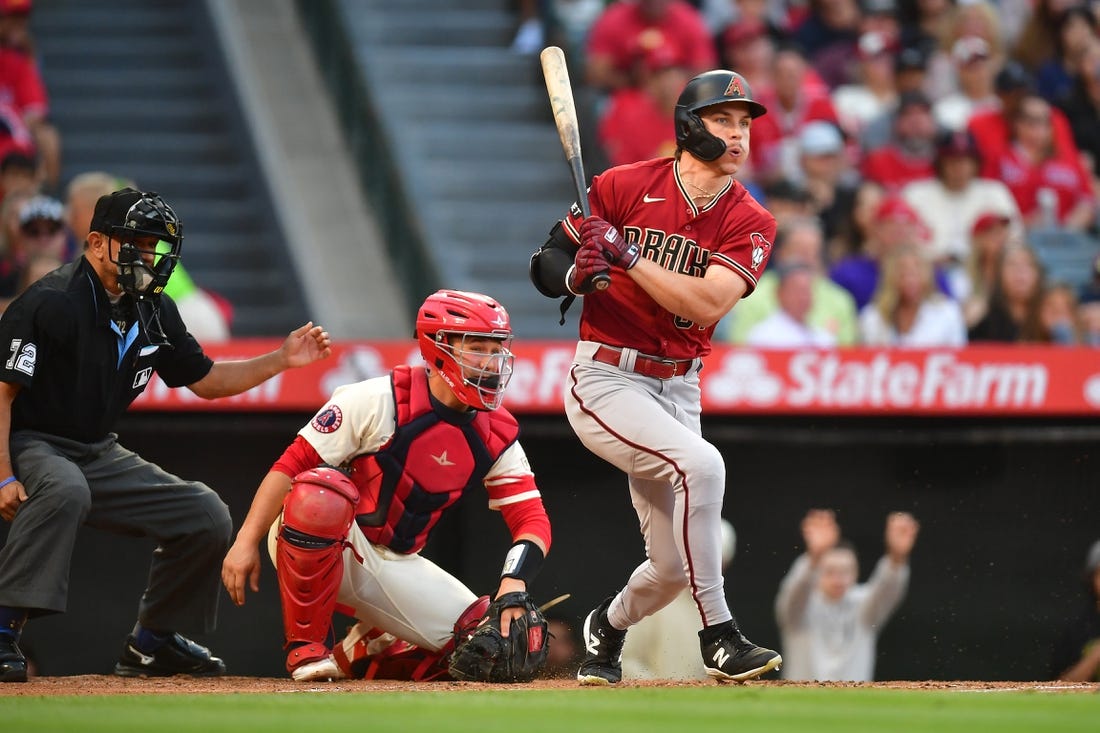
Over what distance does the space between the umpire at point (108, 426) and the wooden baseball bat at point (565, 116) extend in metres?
1.09

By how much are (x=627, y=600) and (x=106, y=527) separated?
1.82 m

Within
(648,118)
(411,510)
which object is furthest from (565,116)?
(648,118)

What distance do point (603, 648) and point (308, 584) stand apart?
1.02 m

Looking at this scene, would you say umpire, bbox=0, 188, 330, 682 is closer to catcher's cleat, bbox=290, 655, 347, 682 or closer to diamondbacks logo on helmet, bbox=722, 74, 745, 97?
catcher's cleat, bbox=290, 655, 347, 682

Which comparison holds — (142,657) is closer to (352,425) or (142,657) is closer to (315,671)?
(315,671)

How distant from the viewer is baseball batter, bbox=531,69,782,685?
18.0ft

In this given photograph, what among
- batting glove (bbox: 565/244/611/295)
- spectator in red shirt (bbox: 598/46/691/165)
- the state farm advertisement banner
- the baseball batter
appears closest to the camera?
batting glove (bbox: 565/244/611/295)

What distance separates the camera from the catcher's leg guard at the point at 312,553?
572 centimetres

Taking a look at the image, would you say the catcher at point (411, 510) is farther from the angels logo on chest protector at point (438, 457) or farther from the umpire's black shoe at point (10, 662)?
the umpire's black shoe at point (10, 662)

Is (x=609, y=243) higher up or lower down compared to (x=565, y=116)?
lower down

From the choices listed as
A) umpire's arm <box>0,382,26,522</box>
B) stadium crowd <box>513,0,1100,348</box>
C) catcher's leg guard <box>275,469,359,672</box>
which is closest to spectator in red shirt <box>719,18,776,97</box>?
stadium crowd <box>513,0,1100,348</box>

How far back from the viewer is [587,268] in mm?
5355

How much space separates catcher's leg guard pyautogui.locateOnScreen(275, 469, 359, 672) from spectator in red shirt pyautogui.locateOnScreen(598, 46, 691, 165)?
4.78m

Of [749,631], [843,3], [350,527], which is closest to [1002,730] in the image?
[350,527]
